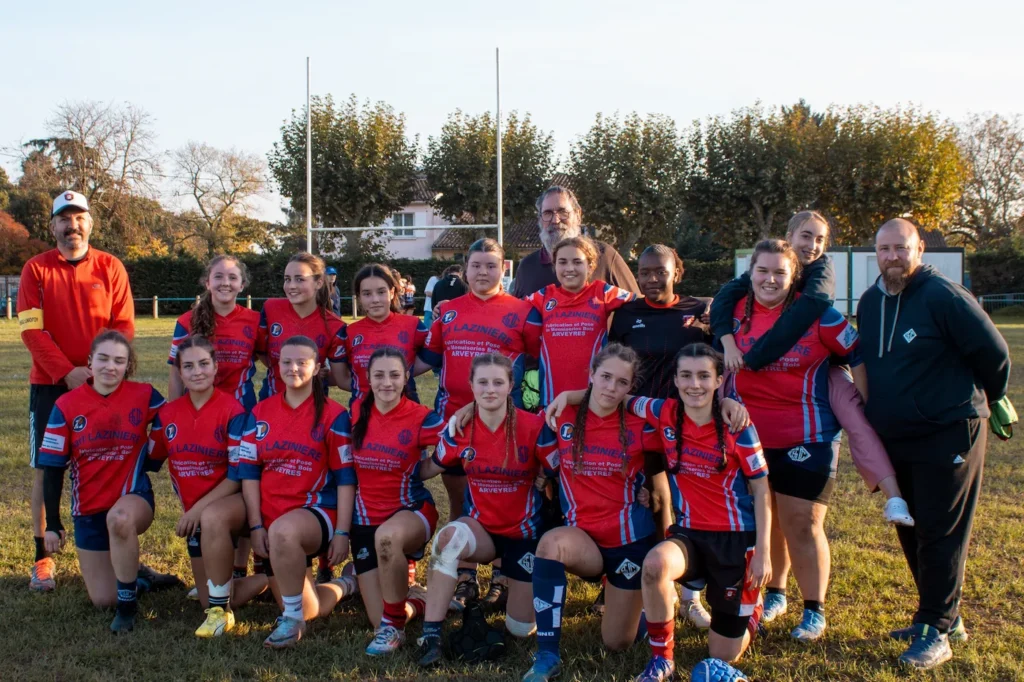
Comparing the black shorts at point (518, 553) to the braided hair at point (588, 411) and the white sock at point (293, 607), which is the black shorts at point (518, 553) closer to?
the braided hair at point (588, 411)

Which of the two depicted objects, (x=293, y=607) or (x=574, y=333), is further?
(x=574, y=333)

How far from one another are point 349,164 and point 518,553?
22183mm

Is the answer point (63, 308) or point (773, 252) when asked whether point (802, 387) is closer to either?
point (773, 252)

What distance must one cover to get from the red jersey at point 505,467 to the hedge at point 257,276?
25.3 metres

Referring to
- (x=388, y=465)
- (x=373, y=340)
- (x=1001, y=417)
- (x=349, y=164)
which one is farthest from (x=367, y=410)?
(x=349, y=164)

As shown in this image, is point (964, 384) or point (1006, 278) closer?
point (964, 384)

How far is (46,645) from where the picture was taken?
12.2ft

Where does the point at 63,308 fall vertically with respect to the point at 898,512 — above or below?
above

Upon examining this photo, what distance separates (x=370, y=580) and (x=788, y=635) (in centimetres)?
195

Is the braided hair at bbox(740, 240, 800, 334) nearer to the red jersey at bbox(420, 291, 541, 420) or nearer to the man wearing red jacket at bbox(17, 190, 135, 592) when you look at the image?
the red jersey at bbox(420, 291, 541, 420)

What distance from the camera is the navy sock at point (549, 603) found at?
344 cm

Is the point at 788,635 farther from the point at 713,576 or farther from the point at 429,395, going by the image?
the point at 429,395

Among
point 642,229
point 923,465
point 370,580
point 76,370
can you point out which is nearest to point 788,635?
point 923,465

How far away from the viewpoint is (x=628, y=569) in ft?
11.8
